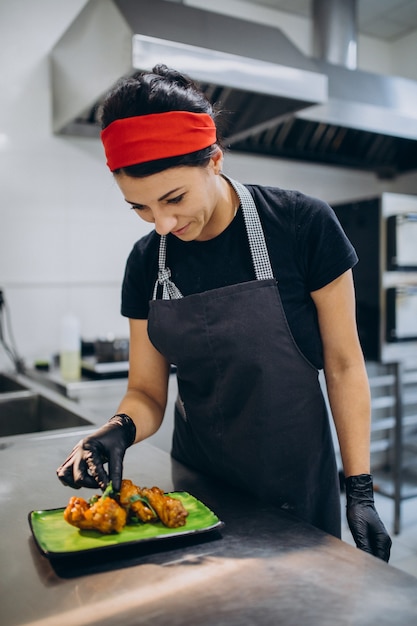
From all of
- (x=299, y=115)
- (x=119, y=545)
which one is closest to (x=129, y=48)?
(x=299, y=115)

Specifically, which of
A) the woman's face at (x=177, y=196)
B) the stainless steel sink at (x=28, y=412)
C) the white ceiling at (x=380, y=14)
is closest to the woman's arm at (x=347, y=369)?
the woman's face at (x=177, y=196)

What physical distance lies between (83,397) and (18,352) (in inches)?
29.4

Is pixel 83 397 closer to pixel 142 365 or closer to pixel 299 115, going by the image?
pixel 142 365

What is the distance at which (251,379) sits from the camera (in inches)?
52.6

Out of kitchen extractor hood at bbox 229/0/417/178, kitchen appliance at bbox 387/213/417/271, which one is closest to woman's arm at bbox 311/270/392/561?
kitchen extractor hood at bbox 229/0/417/178

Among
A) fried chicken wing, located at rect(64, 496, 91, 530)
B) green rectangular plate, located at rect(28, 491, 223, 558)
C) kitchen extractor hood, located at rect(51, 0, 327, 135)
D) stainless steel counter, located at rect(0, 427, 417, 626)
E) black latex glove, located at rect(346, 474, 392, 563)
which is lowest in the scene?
black latex glove, located at rect(346, 474, 392, 563)

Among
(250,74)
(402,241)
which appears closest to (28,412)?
(250,74)

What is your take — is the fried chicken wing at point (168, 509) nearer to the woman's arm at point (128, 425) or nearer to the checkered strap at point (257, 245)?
the woman's arm at point (128, 425)

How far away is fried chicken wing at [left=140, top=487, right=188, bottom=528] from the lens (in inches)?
37.5

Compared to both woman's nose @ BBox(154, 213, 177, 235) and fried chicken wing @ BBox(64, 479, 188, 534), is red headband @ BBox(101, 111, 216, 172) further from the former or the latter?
fried chicken wing @ BBox(64, 479, 188, 534)

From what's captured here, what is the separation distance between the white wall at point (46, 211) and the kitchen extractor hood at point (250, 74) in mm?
136

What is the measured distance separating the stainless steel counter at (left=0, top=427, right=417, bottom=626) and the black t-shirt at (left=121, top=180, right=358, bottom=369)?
0.49 m

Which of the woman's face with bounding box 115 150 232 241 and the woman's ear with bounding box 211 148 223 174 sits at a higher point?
the woman's ear with bounding box 211 148 223 174

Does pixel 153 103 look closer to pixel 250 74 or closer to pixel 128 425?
pixel 128 425
